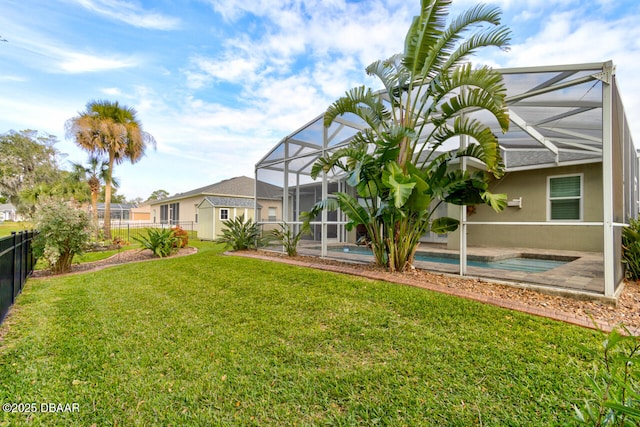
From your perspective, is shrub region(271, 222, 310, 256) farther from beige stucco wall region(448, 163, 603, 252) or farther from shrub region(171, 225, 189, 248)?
shrub region(171, 225, 189, 248)

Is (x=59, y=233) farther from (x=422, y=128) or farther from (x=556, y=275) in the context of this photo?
(x=556, y=275)

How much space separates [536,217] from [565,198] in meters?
0.93

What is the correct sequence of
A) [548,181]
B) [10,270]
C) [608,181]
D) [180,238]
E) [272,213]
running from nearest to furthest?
[608,181] < [10,270] < [548,181] < [180,238] < [272,213]

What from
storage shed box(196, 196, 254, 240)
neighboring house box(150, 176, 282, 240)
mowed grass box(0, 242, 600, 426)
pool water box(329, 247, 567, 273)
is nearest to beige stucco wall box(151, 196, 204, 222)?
neighboring house box(150, 176, 282, 240)

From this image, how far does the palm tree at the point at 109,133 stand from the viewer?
1380cm

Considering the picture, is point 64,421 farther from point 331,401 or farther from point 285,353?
point 331,401

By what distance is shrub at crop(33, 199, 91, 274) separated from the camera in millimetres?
6957

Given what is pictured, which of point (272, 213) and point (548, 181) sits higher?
point (548, 181)

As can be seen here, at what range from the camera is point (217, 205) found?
1666 cm

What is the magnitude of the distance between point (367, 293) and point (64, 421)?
3.54 metres

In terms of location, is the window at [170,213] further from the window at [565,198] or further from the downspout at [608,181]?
the downspout at [608,181]

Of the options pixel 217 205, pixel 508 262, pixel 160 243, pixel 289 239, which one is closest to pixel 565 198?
pixel 508 262

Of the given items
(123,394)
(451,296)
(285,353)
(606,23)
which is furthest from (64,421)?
(606,23)

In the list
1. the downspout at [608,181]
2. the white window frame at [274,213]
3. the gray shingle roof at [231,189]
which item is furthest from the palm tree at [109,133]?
the downspout at [608,181]
